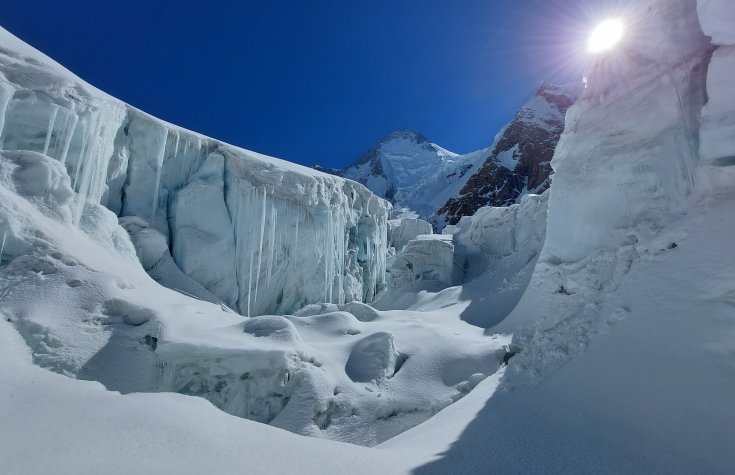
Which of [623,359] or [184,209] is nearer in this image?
[623,359]

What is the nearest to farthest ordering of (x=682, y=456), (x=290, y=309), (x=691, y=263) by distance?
1. (x=682, y=456)
2. (x=691, y=263)
3. (x=290, y=309)

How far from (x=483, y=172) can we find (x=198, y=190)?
58.0 meters

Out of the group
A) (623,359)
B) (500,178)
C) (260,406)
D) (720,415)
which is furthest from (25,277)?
(500,178)

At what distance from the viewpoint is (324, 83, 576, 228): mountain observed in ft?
216

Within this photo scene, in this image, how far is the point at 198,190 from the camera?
2011cm

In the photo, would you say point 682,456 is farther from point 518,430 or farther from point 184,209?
point 184,209

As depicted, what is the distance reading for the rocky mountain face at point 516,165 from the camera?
212 feet

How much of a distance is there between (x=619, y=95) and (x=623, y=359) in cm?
597

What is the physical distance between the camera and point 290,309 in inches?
890

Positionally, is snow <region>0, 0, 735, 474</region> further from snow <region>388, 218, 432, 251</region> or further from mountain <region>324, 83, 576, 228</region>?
mountain <region>324, 83, 576, 228</region>

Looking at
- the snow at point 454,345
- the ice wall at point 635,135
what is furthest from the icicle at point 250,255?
the ice wall at point 635,135

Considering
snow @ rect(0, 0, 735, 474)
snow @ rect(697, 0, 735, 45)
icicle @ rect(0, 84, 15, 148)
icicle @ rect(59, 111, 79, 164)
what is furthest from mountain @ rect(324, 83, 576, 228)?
icicle @ rect(0, 84, 15, 148)

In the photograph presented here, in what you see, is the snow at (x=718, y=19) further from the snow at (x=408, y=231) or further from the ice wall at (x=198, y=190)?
the snow at (x=408, y=231)

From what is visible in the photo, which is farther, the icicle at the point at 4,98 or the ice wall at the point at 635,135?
the icicle at the point at 4,98
